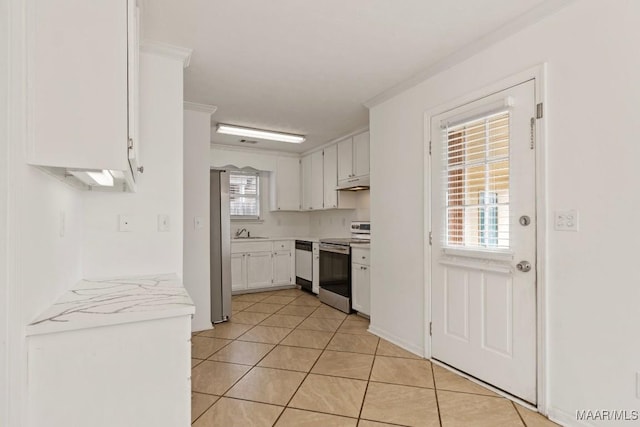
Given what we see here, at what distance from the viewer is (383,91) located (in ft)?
10.5

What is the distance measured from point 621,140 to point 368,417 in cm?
196

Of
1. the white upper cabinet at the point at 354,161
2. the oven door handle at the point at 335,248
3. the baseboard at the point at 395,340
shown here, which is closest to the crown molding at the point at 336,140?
the white upper cabinet at the point at 354,161

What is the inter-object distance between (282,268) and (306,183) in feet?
4.95

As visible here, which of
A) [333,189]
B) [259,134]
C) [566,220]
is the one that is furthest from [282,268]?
[566,220]

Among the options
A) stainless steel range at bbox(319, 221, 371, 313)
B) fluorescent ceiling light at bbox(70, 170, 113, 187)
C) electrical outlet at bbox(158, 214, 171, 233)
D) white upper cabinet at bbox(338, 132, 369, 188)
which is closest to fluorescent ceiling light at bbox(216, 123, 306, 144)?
white upper cabinet at bbox(338, 132, 369, 188)

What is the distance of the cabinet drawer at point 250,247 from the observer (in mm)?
5082

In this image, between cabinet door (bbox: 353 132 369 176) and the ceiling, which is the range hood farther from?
the ceiling

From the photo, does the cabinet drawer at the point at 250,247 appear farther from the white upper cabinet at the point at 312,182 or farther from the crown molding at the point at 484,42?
the crown molding at the point at 484,42

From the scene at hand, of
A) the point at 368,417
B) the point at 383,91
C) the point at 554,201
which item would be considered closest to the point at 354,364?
the point at 368,417

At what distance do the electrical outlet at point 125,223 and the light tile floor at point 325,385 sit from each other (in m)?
1.16

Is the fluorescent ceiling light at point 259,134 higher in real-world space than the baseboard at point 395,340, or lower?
higher

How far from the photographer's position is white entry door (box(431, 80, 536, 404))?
204cm

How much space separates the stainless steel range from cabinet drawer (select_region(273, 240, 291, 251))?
0.97 metres

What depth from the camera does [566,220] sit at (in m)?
1.85
